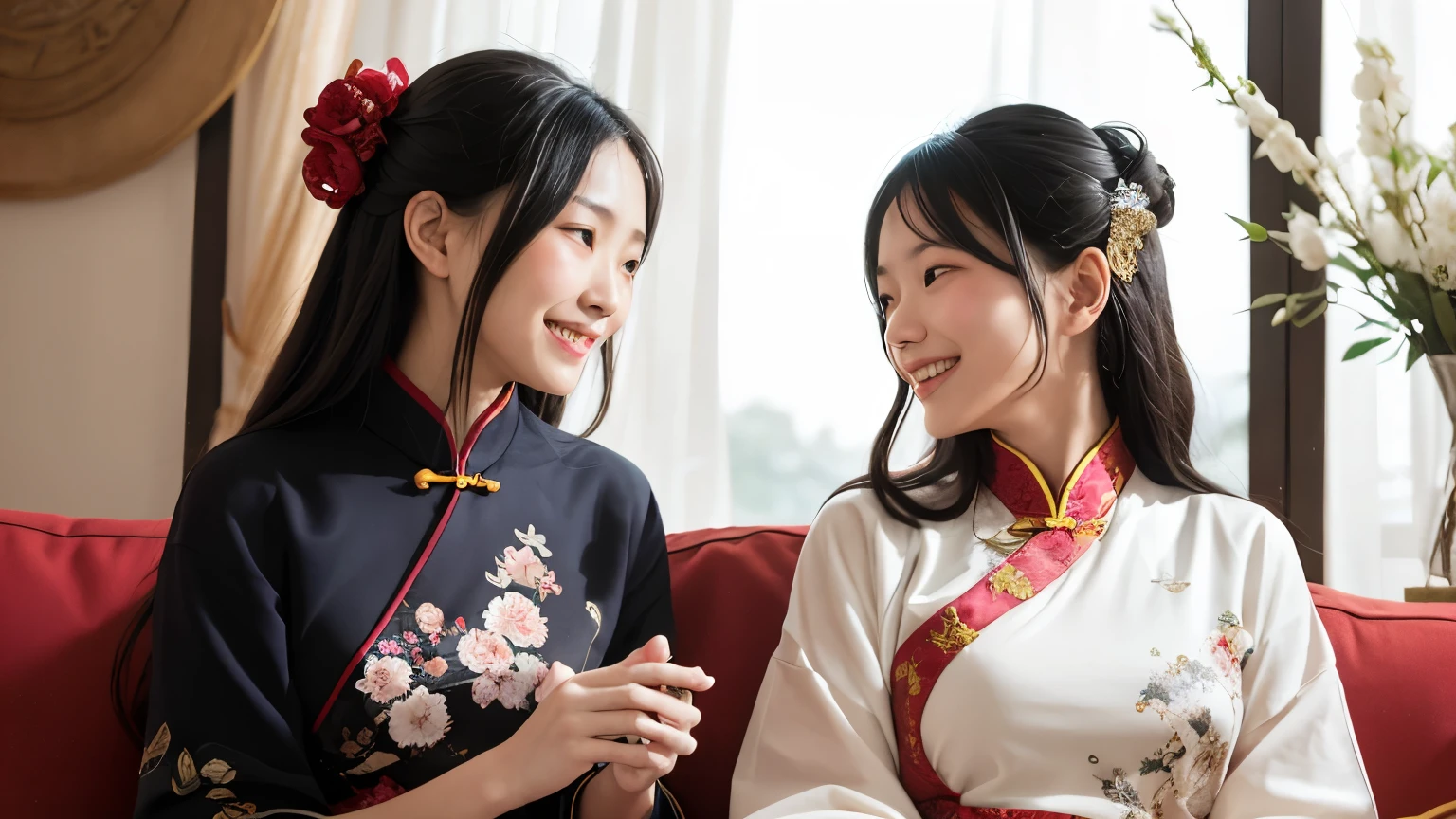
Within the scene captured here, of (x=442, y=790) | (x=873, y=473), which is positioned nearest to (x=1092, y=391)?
(x=873, y=473)

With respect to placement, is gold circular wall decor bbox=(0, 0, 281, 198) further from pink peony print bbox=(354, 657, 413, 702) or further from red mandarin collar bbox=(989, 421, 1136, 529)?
red mandarin collar bbox=(989, 421, 1136, 529)

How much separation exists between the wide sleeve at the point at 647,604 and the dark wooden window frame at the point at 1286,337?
122 cm

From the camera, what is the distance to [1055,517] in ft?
4.21

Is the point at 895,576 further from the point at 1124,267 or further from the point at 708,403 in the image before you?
the point at 708,403

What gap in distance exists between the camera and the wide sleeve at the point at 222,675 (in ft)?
3.44

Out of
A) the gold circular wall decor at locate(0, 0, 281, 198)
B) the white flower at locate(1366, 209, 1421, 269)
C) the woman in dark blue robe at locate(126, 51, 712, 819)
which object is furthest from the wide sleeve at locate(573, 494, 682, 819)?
the gold circular wall decor at locate(0, 0, 281, 198)

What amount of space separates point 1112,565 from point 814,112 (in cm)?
138

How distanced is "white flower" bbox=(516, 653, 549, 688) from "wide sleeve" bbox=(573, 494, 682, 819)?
116mm

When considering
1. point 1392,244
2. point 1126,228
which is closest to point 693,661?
point 1126,228

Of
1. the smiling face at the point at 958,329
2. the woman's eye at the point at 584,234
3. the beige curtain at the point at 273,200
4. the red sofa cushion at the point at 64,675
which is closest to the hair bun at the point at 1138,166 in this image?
the smiling face at the point at 958,329

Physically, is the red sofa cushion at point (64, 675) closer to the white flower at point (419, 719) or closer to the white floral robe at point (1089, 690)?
the white flower at point (419, 719)

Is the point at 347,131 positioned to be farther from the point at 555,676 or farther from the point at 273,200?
the point at 273,200

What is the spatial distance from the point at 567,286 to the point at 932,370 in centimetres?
44

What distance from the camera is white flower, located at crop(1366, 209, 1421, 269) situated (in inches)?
60.5
